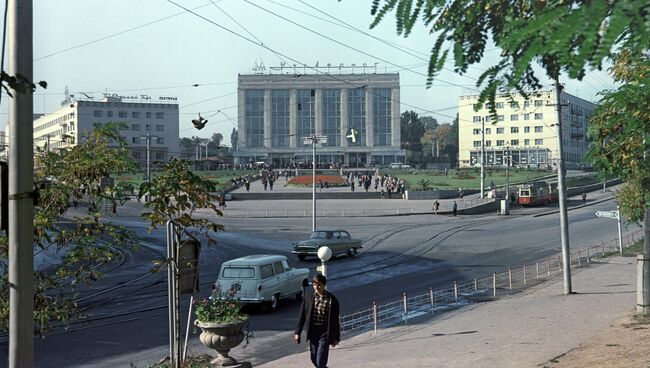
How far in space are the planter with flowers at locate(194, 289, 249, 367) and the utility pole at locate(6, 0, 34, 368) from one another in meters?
6.53

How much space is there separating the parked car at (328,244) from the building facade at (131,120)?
494 inches

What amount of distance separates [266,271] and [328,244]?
1177 cm

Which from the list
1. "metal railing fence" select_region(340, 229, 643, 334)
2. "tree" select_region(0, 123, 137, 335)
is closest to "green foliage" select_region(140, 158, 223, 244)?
"tree" select_region(0, 123, 137, 335)

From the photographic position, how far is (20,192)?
5137 mm

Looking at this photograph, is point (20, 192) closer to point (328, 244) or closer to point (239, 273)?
point (239, 273)

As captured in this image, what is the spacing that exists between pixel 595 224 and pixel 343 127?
8741cm

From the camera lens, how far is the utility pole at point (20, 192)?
5082mm

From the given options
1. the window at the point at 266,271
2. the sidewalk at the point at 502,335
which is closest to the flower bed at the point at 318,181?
the window at the point at 266,271

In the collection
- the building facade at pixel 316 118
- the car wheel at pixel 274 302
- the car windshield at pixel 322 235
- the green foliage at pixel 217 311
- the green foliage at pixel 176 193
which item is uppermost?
the building facade at pixel 316 118

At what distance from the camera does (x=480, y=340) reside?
13.5 metres

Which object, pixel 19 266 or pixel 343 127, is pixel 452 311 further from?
pixel 343 127

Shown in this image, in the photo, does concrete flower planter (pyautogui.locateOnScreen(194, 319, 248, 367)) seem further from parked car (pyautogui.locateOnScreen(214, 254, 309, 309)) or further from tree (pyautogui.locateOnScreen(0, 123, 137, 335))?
parked car (pyautogui.locateOnScreen(214, 254, 309, 309))

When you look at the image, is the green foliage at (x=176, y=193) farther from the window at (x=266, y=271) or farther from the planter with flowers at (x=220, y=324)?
the window at (x=266, y=271)

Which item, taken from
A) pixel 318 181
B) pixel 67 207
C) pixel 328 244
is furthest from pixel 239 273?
pixel 318 181
